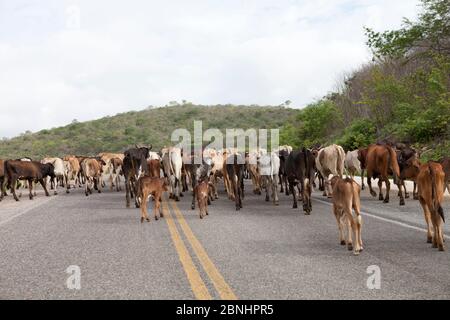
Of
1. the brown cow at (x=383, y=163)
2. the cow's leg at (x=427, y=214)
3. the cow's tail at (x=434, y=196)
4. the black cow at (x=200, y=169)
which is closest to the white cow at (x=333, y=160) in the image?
the brown cow at (x=383, y=163)

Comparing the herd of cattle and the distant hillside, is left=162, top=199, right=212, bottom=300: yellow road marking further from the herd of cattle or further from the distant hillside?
the distant hillside

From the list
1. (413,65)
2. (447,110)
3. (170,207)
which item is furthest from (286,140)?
(170,207)

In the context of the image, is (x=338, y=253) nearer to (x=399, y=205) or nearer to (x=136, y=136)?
(x=399, y=205)

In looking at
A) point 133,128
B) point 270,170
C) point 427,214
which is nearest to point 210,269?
point 427,214

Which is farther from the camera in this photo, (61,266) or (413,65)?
(413,65)

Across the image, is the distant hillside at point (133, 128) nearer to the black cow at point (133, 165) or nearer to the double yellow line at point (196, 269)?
the black cow at point (133, 165)

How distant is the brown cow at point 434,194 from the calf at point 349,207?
1.07 metres

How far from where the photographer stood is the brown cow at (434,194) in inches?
348

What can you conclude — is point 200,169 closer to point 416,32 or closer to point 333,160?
point 333,160

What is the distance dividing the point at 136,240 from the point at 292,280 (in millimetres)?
4289

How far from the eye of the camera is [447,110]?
2841 cm

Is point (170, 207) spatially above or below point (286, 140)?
below
